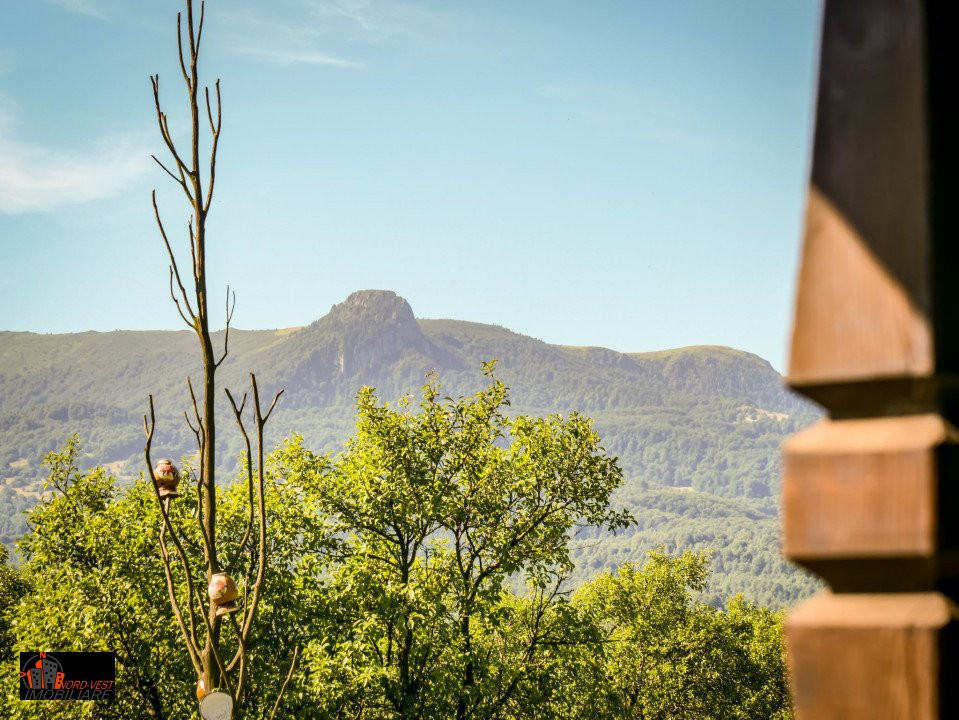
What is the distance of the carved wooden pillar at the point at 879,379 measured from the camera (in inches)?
25.0

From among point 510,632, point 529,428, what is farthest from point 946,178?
point 510,632

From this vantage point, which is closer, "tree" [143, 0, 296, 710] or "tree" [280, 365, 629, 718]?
"tree" [143, 0, 296, 710]

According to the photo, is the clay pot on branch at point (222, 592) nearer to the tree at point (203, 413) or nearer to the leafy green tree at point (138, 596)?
the tree at point (203, 413)

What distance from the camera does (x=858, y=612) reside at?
664 mm

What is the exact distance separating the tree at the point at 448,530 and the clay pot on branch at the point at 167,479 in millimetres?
10527

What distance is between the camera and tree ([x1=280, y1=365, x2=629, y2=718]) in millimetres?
14602

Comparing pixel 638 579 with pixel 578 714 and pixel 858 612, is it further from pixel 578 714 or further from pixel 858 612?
pixel 858 612

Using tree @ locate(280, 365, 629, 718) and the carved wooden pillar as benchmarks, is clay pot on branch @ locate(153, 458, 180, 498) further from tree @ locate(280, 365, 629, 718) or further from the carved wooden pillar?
tree @ locate(280, 365, 629, 718)

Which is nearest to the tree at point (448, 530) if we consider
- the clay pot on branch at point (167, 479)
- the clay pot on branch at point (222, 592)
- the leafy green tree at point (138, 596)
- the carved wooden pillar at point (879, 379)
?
the leafy green tree at point (138, 596)

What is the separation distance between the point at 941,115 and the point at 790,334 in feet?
0.62

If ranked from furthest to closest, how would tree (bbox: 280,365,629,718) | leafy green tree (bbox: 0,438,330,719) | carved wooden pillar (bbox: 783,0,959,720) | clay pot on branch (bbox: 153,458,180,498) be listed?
tree (bbox: 280,365,629,718) < leafy green tree (bbox: 0,438,330,719) < clay pot on branch (bbox: 153,458,180,498) < carved wooden pillar (bbox: 783,0,959,720)

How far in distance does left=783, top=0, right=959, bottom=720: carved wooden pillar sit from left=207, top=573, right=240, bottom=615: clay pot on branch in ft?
7.67

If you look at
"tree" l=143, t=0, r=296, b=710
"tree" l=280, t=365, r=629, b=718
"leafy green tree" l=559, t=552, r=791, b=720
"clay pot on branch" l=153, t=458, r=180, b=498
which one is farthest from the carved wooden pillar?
"leafy green tree" l=559, t=552, r=791, b=720

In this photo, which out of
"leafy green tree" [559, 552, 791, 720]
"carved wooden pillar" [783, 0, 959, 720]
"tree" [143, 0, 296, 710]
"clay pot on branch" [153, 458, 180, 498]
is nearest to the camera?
"carved wooden pillar" [783, 0, 959, 720]
